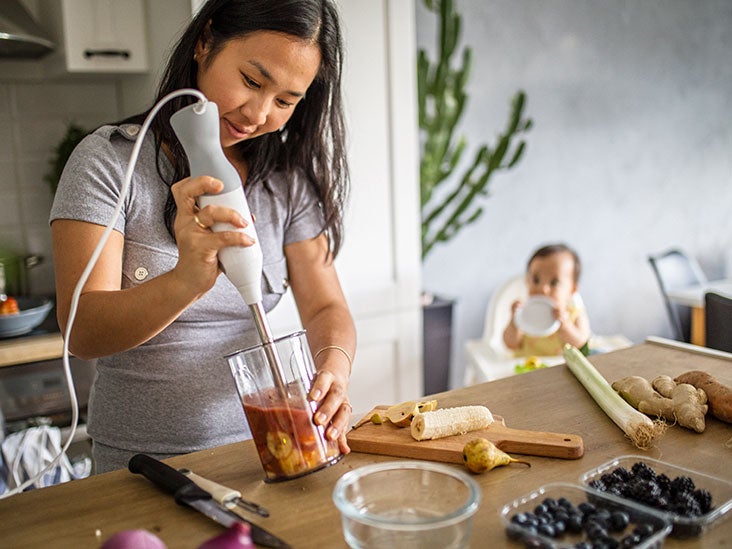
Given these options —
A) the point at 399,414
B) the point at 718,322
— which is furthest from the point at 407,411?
the point at 718,322

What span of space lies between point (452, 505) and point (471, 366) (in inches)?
80.0

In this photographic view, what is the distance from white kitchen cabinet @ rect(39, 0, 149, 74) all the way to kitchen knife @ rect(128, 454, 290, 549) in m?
1.58

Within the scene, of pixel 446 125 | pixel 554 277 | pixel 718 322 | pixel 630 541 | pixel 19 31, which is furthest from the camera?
pixel 446 125

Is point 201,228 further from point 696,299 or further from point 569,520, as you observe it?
point 696,299

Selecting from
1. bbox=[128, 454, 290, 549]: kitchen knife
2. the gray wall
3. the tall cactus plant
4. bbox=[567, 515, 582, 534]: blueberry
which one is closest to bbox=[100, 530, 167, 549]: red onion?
bbox=[128, 454, 290, 549]: kitchen knife

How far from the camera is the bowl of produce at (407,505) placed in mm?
713

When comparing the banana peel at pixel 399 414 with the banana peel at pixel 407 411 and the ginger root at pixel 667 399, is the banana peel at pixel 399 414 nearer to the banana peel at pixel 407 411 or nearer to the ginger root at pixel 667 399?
the banana peel at pixel 407 411

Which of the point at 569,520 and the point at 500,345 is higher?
the point at 569,520

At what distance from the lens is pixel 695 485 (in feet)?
2.74

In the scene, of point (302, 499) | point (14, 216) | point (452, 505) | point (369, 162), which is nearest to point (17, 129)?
point (14, 216)

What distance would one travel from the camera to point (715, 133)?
398 cm

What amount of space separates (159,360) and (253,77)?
0.44m

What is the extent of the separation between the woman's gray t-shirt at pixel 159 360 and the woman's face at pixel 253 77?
0.51ft

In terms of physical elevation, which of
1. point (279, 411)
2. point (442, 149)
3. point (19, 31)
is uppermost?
point (19, 31)
